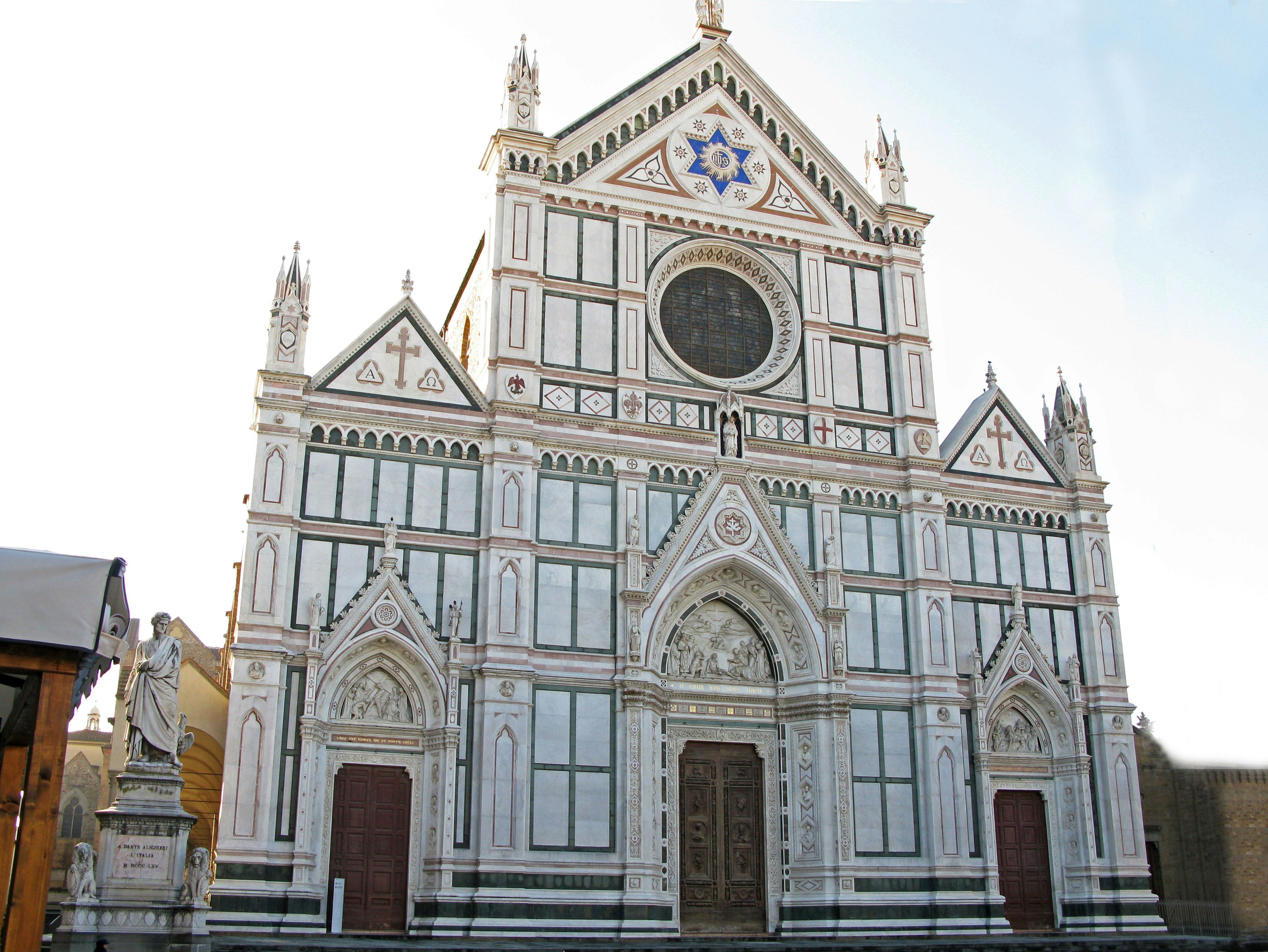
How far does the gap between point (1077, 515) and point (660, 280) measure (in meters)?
11.4

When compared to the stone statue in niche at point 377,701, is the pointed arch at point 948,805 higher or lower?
lower

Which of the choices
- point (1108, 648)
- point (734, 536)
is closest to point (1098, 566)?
point (1108, 648)

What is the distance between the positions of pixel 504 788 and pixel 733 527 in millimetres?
7269

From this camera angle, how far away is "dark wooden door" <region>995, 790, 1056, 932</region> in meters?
25.4

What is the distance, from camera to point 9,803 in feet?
32.9

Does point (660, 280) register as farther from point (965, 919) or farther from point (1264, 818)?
point (1264, 818)

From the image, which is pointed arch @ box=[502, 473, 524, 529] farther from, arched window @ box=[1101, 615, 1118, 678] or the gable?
arched window @ box=[1101, 615, 1118, 678]

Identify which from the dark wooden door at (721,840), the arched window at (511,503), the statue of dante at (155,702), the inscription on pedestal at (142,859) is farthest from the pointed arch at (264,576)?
the dark wooden door at (721,840)

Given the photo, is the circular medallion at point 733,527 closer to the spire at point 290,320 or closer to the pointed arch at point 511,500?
the pointed arch at point 511,500

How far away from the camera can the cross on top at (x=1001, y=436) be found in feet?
94.0

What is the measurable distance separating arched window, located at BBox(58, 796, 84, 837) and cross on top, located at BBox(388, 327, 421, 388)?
3144 centimetres

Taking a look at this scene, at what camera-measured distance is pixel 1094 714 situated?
88.0ft

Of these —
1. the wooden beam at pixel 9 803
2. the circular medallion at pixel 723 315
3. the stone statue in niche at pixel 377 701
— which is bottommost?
the wooden beam at pixel 9 803

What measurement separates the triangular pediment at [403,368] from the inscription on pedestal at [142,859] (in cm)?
993
